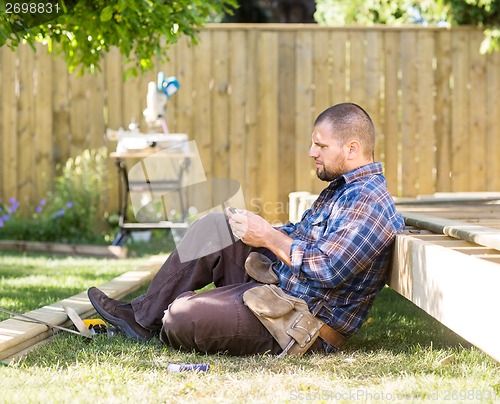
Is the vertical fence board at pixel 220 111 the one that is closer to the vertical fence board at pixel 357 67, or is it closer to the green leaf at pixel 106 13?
the vertical fence board at pixel 357 67

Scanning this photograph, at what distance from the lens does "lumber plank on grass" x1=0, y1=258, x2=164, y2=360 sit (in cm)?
282

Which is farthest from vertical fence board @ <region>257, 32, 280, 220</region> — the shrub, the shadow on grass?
the shadow on grass

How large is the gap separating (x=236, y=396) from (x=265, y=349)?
22.0 inches

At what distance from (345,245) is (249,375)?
515 millimetres

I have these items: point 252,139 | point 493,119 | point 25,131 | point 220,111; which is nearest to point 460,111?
point 493,119

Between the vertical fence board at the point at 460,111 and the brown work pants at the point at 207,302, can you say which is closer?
the brown work pants at the point at 207,302

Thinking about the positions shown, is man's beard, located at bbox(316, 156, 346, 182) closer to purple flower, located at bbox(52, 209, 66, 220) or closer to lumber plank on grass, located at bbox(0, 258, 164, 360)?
lumber plank on grass, located at bbox(0, 258, 164, 360)

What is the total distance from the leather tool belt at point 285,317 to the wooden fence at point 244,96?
4650mm

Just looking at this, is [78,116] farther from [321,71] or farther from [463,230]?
[463,230]

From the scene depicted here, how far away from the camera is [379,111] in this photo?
7.56 meters

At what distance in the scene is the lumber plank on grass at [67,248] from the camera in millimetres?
6402

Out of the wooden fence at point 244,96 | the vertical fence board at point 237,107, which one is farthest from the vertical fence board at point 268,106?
the vertical fence board at point 237,107

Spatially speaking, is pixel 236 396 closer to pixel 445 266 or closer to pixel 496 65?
pixel 445 266

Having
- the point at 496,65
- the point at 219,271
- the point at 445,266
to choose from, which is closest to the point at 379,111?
the point at 496,65
